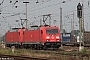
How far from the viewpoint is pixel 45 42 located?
35.3 meters

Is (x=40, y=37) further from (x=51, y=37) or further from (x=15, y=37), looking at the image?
(x=15, y=37)

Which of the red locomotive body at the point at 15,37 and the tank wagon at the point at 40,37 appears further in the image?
the red locomotive body at the point at 15,37

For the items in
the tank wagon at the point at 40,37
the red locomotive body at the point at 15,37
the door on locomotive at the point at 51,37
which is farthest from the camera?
the red locomotive body at the point at 15,37

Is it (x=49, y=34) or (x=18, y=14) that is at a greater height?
(x=18, y=14)

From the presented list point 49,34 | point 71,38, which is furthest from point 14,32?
point 71,38

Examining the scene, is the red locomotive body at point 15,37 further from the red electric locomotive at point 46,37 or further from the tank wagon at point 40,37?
the red electric locomotive at point 46,37

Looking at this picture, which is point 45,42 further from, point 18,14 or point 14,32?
point 18,14

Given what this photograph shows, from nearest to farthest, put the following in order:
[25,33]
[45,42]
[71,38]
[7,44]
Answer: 1. [45,42]
2. [25,33]
3. [7,44]
4. [71,38]

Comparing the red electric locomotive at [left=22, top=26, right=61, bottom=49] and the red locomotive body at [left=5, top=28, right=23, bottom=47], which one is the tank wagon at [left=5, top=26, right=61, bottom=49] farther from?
the red locomotive body at [left=5, top=28, right=23, bottom=47]

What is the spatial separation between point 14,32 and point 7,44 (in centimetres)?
442

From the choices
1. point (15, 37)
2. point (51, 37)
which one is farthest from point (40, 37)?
point (15, 37)

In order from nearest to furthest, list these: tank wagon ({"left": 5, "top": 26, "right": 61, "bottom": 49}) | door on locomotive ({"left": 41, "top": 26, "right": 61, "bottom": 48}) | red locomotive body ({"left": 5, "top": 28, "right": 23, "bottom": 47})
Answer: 1. door on locomotive ({"left": 41, "top": 26, "right": 61, "bottom": 48})
2. tank wagon ({"left": 5, "top": 26, "right": 61, "bottom": 49})
3. red locomotive body ({"left": 5, "top": 28, "right": 23, "bottom": 47})

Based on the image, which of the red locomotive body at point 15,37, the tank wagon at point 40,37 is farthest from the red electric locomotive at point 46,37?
the red locomotive body at point 15,37

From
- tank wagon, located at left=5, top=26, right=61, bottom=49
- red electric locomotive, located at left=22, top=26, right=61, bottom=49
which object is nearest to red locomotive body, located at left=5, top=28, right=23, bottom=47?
tank wagon, located at left=5, top=26, right=61, bottom=49
